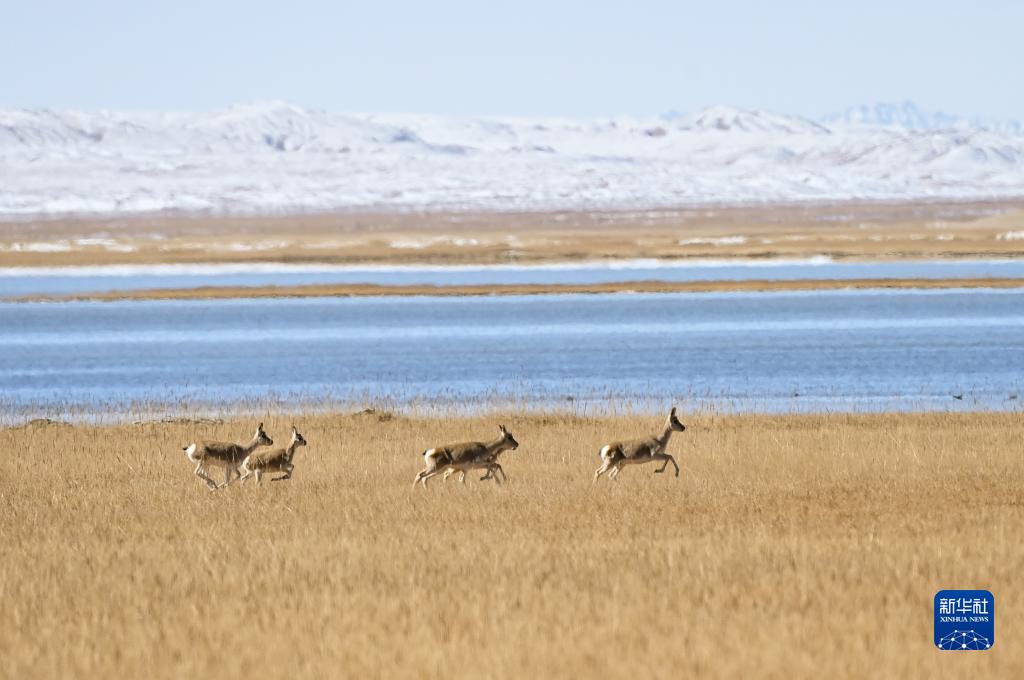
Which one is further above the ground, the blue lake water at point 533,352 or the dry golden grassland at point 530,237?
the dry golden grassland at point 530,237

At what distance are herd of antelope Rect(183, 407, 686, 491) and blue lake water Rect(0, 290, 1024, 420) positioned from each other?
10.7 metres

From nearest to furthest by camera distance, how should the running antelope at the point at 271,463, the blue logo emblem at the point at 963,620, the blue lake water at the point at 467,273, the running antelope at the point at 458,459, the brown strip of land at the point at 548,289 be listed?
the blue logo emblem at the point at 963,620, the running antelope at the point at 458,459, the running antelope at the point at 271,463, the brown strip of land at the point at 548,289, the blue lake water at the point at 467,273

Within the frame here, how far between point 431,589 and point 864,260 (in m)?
66.6

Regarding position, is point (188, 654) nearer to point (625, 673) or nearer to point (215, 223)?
point (625, 673)

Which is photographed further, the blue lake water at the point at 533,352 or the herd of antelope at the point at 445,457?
the blue lake water at the point at 533,352

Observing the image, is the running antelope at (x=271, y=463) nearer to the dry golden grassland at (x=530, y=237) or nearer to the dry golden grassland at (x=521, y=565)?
the dry golden grassland at (x=521, y=565)

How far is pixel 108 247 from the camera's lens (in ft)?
339

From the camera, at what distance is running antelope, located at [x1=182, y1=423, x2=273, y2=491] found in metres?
16.6

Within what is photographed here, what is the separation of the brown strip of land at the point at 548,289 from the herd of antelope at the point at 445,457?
4203 centimetres

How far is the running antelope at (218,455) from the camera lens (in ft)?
54.4

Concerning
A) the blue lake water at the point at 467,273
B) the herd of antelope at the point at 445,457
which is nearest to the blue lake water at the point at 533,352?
the blue lake water at the point at 467,273

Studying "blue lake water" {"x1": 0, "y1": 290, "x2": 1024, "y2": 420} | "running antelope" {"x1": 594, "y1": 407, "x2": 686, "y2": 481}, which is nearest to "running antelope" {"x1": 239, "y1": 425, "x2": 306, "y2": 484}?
"running antelope" {"x1": 594, "y1": 407, "x2": 686, "y2": 481}

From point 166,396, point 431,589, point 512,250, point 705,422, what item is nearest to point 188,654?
point 431,589

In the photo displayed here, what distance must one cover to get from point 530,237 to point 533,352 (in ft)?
241
